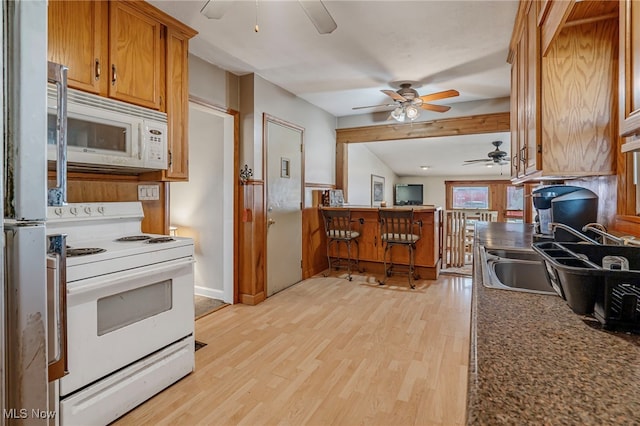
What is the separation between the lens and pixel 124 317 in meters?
1.67

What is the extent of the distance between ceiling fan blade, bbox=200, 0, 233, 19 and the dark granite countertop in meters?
1.89

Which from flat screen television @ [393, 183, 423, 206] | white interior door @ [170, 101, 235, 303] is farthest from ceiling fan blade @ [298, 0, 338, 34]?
flat screen television @ [393, 183, 423, 206]

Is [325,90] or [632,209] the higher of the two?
[325,90]

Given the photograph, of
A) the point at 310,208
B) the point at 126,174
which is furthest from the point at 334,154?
the point at 126,174

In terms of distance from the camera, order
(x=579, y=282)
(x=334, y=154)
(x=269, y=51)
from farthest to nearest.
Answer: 1. (x=334, y=154)
2. (x=269, y=51)
3. (x=579, y=282)

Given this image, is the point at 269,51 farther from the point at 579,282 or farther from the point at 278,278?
→ the point at 579,282

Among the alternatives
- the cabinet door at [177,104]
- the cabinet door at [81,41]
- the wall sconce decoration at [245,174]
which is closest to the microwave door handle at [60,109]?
the cabinet door at [81,41]

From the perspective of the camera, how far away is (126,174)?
7.52 feet

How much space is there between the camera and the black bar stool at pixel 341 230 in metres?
4.43

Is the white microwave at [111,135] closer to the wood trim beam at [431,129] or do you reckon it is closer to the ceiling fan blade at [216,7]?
the ceiling fan blade at [216,7]

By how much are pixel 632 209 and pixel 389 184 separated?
7.92 metres

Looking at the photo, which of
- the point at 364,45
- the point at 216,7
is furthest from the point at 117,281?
the point at 364,45

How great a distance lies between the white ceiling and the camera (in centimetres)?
225

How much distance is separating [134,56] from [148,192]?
35.5 inches
